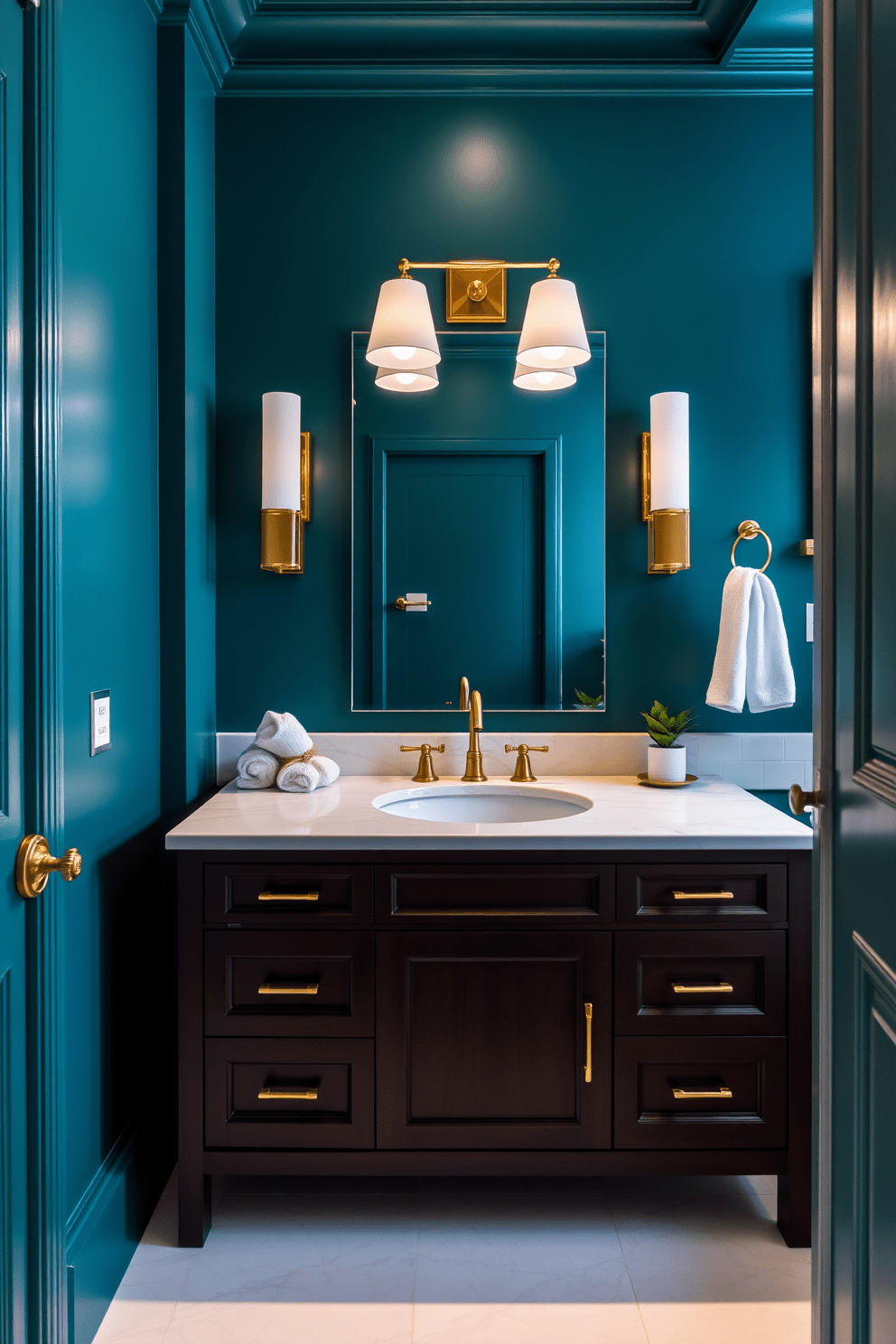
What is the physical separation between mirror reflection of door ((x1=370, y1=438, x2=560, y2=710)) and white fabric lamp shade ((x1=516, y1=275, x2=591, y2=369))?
210 millimetres

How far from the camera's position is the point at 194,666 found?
2.06 metres

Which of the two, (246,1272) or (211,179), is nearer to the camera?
(246,1272)

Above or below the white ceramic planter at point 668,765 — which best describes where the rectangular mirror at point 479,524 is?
above

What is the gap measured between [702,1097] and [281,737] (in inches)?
45.9

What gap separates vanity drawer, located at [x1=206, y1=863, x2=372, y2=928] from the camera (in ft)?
5.55

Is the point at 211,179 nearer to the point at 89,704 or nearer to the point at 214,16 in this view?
the point at 214,16

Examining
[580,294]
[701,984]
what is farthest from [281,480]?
[701,984]

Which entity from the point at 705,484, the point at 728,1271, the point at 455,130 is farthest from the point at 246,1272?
the point at 455,130

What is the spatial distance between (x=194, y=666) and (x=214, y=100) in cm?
144

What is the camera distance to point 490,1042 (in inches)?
66.6

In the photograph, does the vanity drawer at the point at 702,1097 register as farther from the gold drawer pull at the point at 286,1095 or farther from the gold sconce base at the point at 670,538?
the gold sconce base at the point at 670,538

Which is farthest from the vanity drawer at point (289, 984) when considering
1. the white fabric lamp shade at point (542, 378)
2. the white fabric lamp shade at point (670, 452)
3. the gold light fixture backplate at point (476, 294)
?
the gold light fixture backplate at point (476, 294)

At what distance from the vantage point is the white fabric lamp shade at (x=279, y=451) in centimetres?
214

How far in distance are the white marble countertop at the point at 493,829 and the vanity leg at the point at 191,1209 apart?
639 mm
